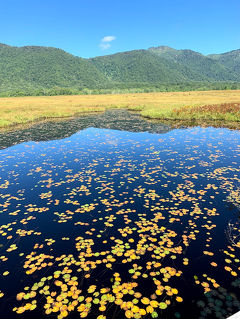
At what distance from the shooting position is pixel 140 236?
746cm

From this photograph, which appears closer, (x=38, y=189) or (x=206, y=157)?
(x=38, y=189)

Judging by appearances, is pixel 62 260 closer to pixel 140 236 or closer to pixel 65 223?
pixel 65 223

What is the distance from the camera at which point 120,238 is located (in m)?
7.40

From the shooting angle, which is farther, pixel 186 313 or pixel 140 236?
pixel 140 236

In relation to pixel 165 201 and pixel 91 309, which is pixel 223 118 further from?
pixel 91 309

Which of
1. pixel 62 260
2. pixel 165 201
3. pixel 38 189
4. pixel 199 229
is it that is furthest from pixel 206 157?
pixel 62 260

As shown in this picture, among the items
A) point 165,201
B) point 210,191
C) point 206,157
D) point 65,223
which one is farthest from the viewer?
point 206,157

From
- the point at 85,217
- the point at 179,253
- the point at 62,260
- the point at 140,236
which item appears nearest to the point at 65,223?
the point at 85,217

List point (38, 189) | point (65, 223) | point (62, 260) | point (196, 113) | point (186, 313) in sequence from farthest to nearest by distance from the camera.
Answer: point (196, 113)
point (38, 189)
point (65, 223)
point (62, 260)
point (186, 313)

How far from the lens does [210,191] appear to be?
10.8 meters

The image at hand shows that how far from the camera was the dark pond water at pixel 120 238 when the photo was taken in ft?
16.8

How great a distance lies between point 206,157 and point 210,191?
6.66 m

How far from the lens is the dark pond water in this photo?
5133 mm

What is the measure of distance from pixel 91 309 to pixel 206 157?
574 inches
